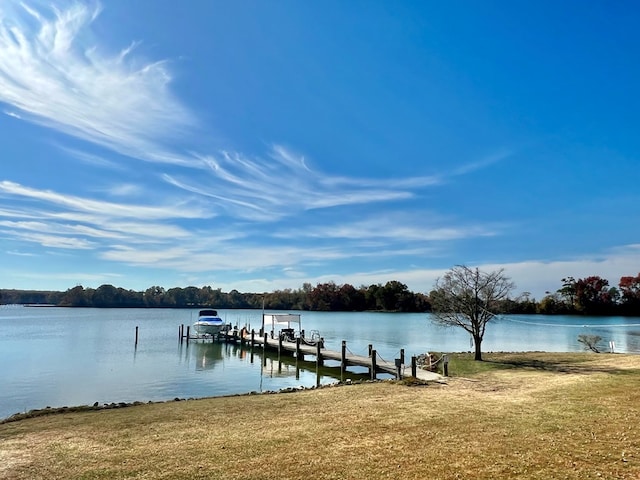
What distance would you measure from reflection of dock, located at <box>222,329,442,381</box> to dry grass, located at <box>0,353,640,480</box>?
4.49 m

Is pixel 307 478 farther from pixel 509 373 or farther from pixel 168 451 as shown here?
pixel 509 373

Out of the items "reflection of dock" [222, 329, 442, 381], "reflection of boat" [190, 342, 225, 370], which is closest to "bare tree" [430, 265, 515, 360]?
"reflection of dock" [222, 329, 442, 381]

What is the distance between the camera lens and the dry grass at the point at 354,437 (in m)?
7.53

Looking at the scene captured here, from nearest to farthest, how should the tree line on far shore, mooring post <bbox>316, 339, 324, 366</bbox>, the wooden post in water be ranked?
1. mooring post <bbox>316, 339, 324, 366</bbox>
2. the wooden post in water
3. the tree line on far shore

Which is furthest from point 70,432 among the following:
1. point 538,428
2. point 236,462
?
point 538,428

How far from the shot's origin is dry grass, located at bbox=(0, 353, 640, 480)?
753 centimetres

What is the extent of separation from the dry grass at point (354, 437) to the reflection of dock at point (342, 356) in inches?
Answer: 177

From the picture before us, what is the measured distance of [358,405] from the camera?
13258 millimetres

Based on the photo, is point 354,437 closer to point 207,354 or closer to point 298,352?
point 298,352

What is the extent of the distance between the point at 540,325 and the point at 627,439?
78.7m

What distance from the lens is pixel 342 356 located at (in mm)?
29172

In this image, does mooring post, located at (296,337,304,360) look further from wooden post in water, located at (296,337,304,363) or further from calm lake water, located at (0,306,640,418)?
calm lake water, located at (0,306,640,418)

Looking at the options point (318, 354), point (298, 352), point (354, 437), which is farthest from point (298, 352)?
point (354, 437)

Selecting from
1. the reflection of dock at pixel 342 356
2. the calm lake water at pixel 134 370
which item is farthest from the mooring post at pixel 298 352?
the calm lake water at pixel 134 370
